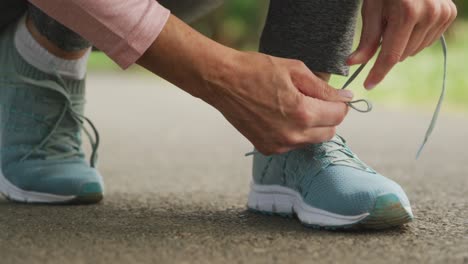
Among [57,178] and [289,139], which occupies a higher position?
[289,139]

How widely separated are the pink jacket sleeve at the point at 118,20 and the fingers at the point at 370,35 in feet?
1.03

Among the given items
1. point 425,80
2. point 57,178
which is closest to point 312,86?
point 57,178

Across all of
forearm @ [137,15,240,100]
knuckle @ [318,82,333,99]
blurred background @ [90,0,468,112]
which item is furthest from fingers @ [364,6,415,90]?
blurred background @ [90,0,468,112]

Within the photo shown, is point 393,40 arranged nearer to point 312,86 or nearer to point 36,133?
point 312,86

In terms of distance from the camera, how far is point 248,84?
3.40 ft

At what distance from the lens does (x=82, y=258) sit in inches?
37.9

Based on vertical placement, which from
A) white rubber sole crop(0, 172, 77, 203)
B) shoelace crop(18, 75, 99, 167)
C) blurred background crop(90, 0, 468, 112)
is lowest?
blurred background crop(90, 0, 468, 112)

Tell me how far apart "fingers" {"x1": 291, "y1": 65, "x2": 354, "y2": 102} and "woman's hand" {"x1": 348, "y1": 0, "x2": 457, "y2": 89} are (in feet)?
0.30

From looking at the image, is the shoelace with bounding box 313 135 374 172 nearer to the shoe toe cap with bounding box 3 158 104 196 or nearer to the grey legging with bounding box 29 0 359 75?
the grey legging with bounding box 29 0 359 75

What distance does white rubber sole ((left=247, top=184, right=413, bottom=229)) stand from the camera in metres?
1.11

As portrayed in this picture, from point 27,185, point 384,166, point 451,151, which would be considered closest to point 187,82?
point 27,185

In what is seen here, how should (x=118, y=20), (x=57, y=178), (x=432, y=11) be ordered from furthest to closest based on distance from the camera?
(x=57, y=178) < (x=432, y=11) < (x=118, y=20)

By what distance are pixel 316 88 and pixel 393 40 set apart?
151mm

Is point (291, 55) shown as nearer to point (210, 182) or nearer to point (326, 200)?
point (326, 200)
